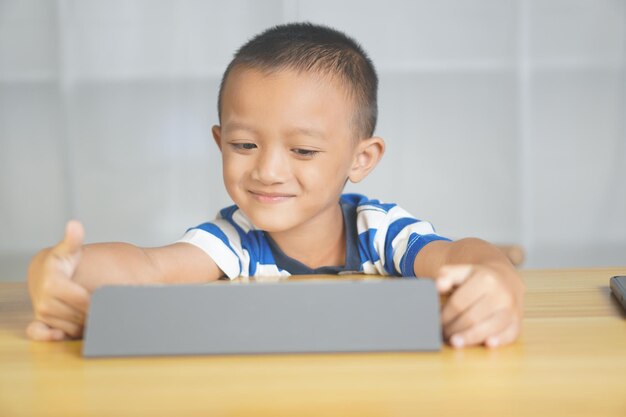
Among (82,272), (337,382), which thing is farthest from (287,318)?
(82,272)

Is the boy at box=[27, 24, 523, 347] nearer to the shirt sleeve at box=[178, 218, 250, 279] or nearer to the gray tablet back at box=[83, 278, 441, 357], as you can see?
the shirt sleeve at box=[178, 218, 250, 279]

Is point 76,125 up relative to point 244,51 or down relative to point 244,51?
down

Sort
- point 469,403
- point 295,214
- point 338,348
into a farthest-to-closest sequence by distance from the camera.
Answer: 1. point 295,214
2. point 338,348
3. point 469,403

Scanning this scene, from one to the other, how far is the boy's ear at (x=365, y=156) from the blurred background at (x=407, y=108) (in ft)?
7.06

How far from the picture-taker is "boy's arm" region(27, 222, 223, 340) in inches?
30.5

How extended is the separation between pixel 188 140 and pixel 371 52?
2.95 ft

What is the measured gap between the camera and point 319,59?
1.29 meters

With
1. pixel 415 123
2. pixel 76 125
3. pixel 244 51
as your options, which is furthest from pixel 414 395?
pixel 76 125

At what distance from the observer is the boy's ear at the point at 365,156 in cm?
139

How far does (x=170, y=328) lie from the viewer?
0.66m

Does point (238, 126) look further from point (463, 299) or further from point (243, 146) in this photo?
point (463, 299)

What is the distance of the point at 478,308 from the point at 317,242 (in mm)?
688

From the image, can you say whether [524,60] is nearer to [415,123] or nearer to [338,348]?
[415,123]

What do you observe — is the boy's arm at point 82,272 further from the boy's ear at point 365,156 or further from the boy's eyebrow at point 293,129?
the boy's ear at point 365,156
